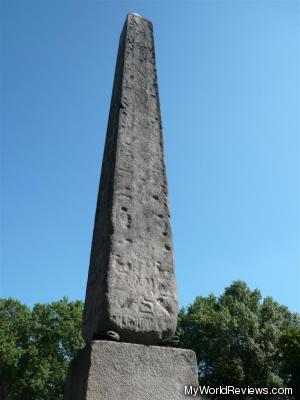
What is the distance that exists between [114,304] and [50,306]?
989 inches

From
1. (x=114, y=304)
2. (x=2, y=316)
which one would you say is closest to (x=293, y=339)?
(x=2, y=316)

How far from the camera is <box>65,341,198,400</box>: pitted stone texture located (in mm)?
2780

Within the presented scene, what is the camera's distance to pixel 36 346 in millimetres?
25141

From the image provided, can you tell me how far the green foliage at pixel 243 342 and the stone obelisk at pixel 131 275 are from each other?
19.6m

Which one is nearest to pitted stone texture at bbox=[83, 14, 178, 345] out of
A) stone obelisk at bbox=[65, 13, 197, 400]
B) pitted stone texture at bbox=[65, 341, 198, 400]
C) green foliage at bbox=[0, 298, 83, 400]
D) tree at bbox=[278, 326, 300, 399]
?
stone obelisk at bbox=[65, 13, 197, 400]

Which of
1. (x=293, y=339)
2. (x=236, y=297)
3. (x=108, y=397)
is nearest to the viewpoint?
(x=108, y=397)

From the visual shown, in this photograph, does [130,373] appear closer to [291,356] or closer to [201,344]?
[291,356]

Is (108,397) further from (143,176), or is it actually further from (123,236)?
(143,176)

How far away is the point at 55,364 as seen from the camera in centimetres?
2433

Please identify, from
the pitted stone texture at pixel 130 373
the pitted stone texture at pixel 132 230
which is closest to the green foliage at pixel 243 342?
the pitted stone texture at pixel 132 230

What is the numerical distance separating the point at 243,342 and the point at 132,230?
73.3ft

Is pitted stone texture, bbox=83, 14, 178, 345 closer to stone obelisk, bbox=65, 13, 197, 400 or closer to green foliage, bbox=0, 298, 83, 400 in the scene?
stone obelisk, bbox=65, 13, 197, 400

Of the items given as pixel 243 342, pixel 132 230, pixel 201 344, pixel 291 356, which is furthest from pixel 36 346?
pixel 132 230

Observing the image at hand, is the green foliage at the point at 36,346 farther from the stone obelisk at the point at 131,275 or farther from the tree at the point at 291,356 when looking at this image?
the stone obelisk at the point at 131,275
